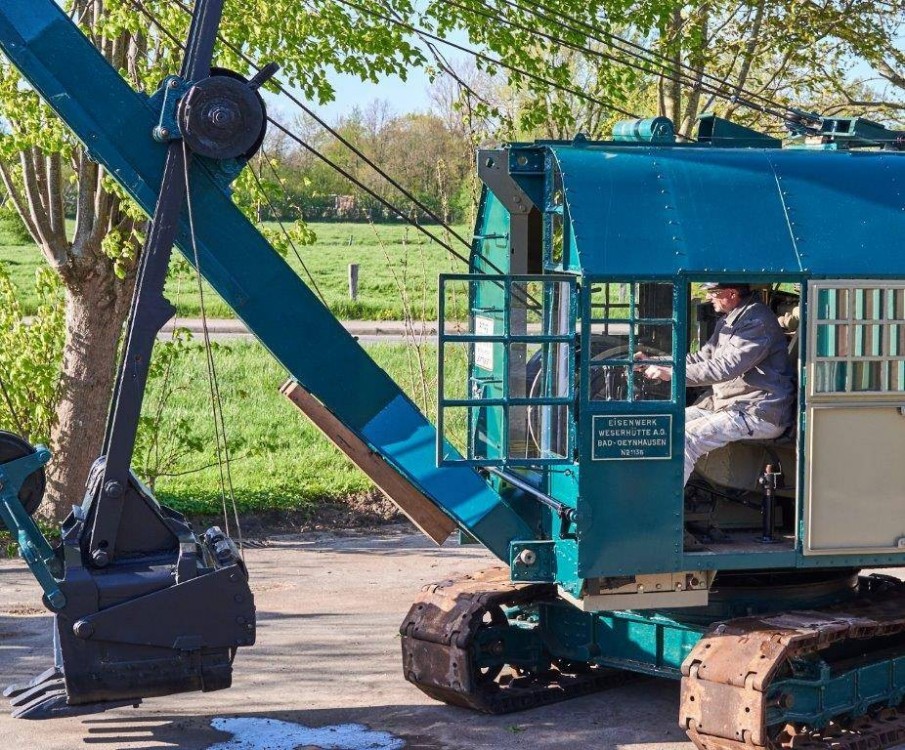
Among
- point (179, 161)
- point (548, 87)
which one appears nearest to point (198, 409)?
point (548, 87)

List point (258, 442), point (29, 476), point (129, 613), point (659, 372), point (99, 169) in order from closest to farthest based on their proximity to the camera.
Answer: point (129, 613) → point (659, 372) → point (29, 476) → point (99, 169) → point (258, 442)

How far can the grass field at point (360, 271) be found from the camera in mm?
23422

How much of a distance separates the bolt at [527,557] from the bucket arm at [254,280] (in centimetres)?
16

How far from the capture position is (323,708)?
8.42m

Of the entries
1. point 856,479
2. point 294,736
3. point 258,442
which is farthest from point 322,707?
point 258,442

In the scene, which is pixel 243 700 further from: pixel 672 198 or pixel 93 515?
pixel 672 198

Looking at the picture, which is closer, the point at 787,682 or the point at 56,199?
the point at 787,682

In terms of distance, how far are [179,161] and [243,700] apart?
316cm

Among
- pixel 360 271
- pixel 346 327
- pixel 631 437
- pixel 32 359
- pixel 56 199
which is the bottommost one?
pixel 631 437

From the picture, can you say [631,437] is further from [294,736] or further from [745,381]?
[294,736]

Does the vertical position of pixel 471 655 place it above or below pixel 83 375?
below

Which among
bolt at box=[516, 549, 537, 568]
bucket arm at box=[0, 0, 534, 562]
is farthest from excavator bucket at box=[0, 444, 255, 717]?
bolt at box=[516, 549, 537, 568]

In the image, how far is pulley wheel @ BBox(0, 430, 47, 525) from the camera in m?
7.53

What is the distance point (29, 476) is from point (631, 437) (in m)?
3.07
